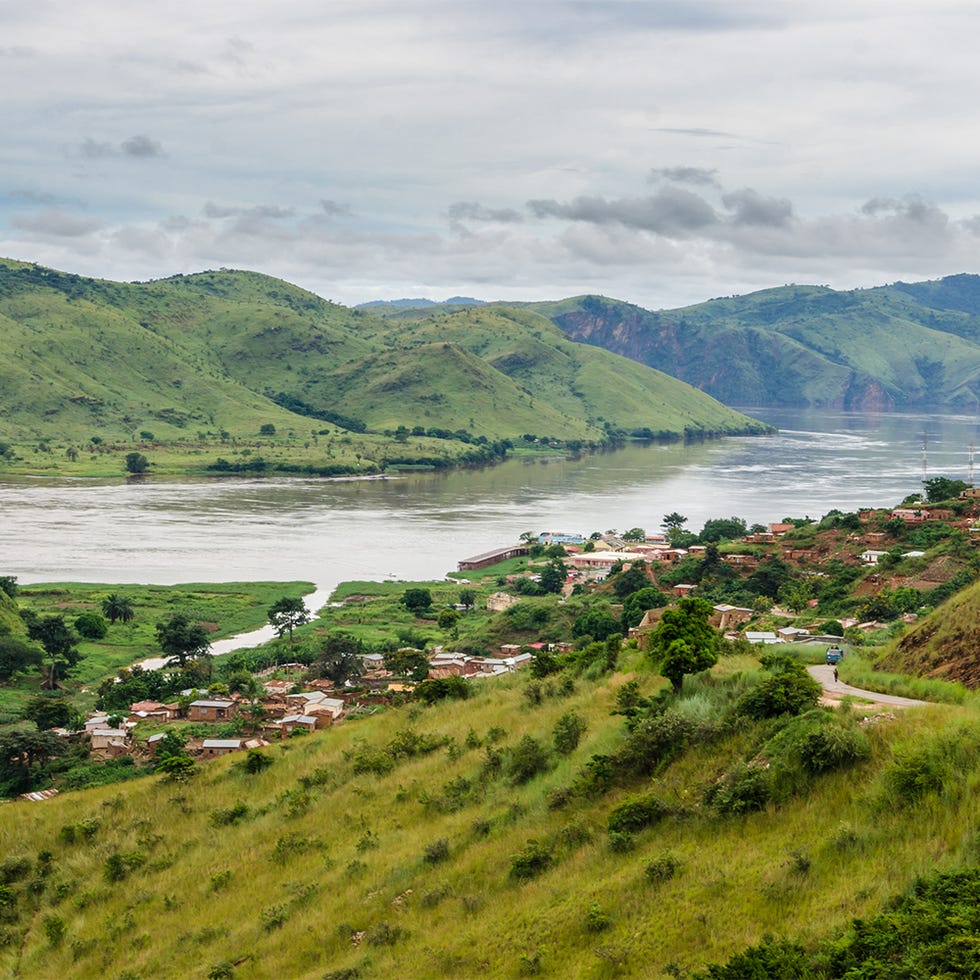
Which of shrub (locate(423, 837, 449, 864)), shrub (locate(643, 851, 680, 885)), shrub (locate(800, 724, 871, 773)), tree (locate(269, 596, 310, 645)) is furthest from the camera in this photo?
tree (locate(269, 596, 310, 645))

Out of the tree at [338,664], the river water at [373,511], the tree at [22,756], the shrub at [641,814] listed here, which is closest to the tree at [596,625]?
the tree at [338,664]

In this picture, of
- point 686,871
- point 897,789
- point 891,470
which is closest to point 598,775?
point 686,871

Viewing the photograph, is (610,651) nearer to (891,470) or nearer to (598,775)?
(598,775)

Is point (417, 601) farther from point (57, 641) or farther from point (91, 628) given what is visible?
point (57, 641)

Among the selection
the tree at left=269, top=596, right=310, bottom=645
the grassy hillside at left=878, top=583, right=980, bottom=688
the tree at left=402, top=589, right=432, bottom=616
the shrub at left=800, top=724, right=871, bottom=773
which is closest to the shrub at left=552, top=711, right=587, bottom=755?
the shrub at left=800, top=724, right=871, bottom=773

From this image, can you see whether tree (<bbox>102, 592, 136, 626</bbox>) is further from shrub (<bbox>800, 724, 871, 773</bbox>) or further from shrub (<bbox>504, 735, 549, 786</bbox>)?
shrub (<bbox>800, 724, 871, 773</bbox>)

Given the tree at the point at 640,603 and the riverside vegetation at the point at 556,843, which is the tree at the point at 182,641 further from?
the riverside vegetation at the point at 556,843
